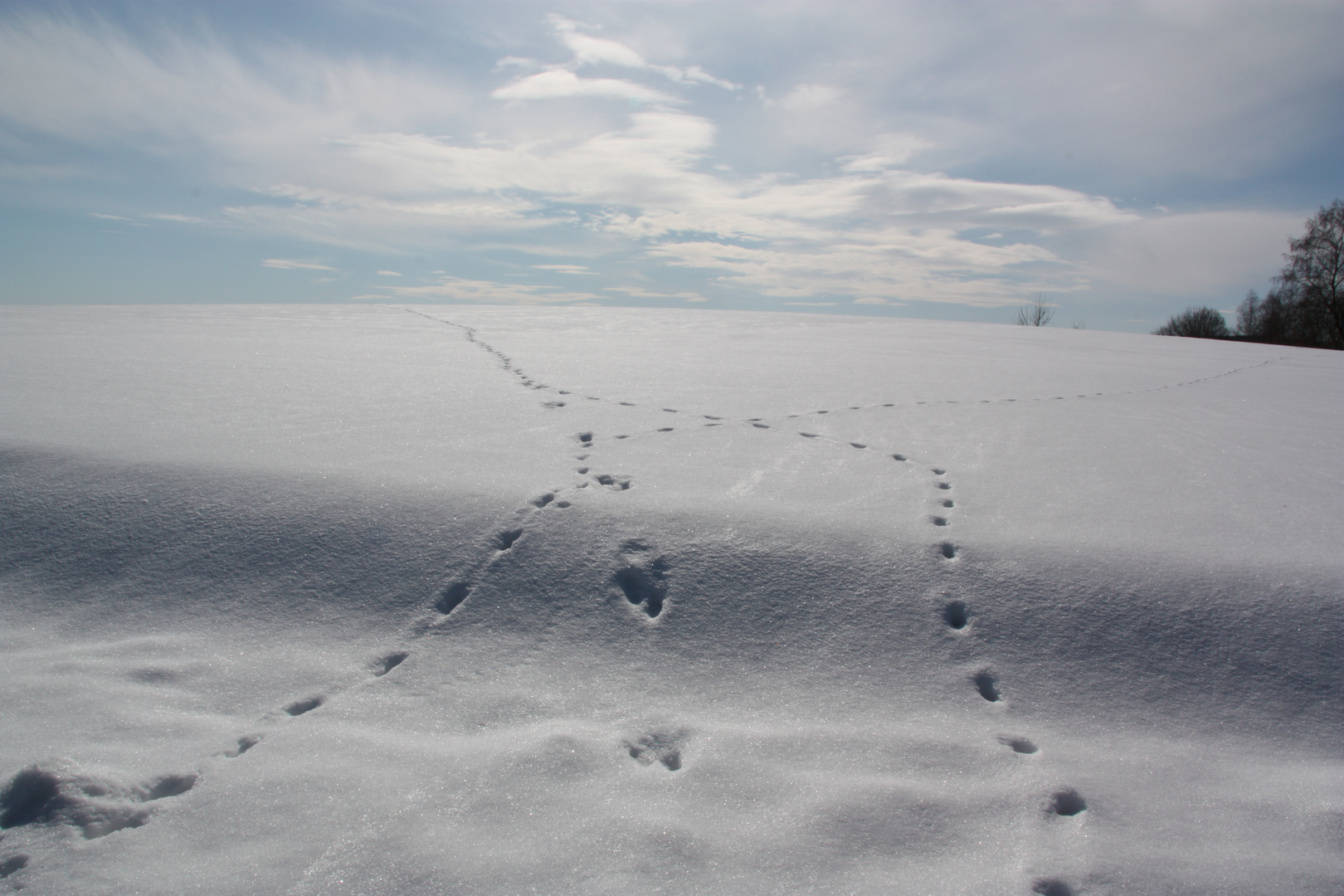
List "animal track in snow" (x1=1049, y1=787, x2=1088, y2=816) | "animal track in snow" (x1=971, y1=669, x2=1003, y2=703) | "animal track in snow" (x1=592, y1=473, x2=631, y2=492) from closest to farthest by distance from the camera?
1. "animal track in snow" (x1=1049, y1=787, x2=1088, y2=816)
2. "animal track in snow" (x1=971, y1=669, x2=1003, y2=703)
3. "animal track in snow" (x1=592, y1=473, x2=631, y2=492)

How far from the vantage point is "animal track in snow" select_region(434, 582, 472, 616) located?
1827mm

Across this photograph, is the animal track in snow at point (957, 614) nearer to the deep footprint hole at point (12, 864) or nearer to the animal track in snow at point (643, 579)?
the animal track in snow at point (643, 579)

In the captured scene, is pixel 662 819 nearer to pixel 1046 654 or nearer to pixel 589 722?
Answer: pixel 589 722

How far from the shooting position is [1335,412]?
13.8 ft

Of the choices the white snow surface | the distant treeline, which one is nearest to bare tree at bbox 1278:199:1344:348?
the distant treeline

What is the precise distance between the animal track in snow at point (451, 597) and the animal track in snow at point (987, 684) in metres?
1.24

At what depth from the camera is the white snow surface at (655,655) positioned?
47.4 inches

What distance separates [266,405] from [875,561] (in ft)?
8.90

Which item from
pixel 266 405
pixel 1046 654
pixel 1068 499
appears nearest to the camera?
pixel 1046 654

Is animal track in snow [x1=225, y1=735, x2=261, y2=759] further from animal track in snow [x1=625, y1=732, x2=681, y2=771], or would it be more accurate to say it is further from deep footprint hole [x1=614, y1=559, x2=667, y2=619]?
deep footprint hole [x1=614, y1=559, x2=667, y2=619]

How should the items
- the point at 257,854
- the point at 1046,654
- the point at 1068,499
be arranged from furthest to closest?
the point at 1068,499
the point at 1046,654
the point at 257,854

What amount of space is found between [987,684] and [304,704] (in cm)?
149

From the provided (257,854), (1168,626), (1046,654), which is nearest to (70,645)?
(257,854)

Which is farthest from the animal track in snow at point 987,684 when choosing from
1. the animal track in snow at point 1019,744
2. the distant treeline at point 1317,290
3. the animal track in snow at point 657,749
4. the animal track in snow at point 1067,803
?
the distant treeline at point 1317,290
